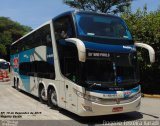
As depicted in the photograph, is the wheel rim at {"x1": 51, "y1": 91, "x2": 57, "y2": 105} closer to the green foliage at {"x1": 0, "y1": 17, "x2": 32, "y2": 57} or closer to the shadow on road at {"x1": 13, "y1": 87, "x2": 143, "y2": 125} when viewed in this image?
the shadow on road at {"x1": 13, "y1": 87, "x2": 143, "y2": 125}

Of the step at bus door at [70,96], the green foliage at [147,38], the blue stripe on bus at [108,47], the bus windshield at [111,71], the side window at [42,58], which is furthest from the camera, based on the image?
the green foliage at [147,38]

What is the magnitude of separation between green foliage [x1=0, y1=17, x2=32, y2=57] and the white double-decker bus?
4965 cm

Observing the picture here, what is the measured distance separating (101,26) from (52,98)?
374cm

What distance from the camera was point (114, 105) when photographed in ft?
33.2

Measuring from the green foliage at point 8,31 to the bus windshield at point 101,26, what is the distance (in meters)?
50.3

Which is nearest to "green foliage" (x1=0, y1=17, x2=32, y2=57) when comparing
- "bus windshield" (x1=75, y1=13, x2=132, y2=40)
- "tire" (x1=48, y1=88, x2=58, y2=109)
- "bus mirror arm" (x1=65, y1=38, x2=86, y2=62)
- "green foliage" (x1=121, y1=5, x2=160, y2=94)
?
"green foliage" (x1=121, y1=5, x2=160, y2=94)

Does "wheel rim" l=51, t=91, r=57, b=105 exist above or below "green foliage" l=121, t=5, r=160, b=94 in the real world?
below

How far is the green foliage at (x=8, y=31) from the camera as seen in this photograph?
6274 cm

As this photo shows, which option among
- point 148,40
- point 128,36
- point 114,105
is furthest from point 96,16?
point 148,40

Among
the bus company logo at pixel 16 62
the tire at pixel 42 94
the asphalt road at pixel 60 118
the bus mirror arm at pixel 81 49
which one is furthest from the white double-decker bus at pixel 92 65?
the bus company logo at pixel 16 62

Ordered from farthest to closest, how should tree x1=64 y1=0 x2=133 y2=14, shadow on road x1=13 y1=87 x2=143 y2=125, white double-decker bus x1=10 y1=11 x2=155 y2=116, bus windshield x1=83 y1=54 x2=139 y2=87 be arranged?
tree x1=64 y1=0 x2=133 y2=14 → shadow on road x1=13 y1=87 x2=143 y2=125 → bus windshield x1=83 y1=54 x2=139 y2=87 → white double-decker bus x1=10 y1=11 x2=155 y2=116

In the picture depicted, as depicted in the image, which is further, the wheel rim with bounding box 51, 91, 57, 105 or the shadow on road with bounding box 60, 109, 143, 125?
the wheel rim with bounding box 51, 91, 57, 105

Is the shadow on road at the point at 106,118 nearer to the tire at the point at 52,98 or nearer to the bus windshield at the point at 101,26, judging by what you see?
the tire at the point at 52,98

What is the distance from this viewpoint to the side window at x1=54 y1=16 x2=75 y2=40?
10898 millimetres
